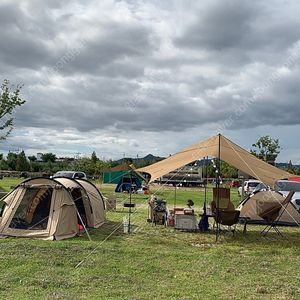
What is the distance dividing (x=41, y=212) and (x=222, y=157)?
16.9 feet

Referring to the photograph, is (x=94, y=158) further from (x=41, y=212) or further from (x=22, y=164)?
(x=41, y=212)

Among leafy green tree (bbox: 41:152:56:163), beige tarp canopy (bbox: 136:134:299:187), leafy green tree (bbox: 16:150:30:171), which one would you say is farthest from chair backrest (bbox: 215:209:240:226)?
leafy green tree (bbox: 41:152:56:163)

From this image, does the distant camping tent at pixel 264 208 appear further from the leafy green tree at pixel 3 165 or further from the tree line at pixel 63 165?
the leafy green tree at pixel 3 165

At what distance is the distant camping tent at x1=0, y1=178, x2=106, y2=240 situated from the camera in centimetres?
808

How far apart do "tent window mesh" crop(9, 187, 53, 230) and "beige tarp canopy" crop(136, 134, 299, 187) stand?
2.67 m

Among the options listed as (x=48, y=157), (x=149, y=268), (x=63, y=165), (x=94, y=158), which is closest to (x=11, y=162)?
(x=63, y=165)

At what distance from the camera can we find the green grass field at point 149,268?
447 centimetres

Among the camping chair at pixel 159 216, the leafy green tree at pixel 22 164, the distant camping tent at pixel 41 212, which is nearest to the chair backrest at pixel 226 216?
the camping chair at pixel 159 216

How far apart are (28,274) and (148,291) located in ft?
6.11

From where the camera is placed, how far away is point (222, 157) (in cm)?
981

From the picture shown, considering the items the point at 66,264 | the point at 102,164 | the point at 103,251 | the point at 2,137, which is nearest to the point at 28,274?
the point at 66,264

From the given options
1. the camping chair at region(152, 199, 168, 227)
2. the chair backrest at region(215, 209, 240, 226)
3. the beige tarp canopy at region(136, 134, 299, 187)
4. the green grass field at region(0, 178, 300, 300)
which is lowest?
the green grass field at region(0, 178, 300, 300)

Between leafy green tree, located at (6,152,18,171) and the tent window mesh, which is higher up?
leafy green tree, located at (6,152,18,171)

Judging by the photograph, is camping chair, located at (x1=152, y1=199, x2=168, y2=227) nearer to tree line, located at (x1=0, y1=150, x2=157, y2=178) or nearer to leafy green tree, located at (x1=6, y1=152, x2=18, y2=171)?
tree line, located at (x1=0, y1=150, x2=157, y2=178)
